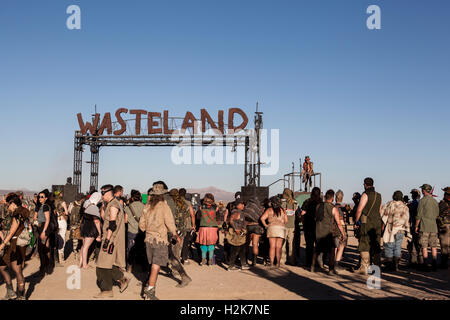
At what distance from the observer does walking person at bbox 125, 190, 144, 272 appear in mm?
10055

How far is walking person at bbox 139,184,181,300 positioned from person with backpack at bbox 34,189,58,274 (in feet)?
9.97

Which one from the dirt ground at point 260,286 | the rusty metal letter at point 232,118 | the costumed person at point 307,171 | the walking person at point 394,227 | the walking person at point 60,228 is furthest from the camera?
the rusty metal letter at point 232,118

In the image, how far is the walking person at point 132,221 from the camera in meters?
10.1

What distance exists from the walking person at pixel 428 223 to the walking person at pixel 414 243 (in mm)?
183

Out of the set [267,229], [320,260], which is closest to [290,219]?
[267,229]

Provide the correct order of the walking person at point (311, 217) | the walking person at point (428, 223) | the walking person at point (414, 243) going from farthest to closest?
the walking person at point (414, 243) → the walking person at point (311, 217) → the walking person at point (428, 223)

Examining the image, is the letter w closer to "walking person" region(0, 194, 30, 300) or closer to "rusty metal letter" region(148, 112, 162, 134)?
"rusty metal letter" region(148, 112, 162, 134)

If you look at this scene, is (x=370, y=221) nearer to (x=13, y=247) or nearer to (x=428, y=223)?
(x=428, y=223)

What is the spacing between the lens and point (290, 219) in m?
11.9

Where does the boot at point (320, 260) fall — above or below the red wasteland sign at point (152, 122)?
below

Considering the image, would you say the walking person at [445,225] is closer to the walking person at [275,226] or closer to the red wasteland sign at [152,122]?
the walking person at [275,226]

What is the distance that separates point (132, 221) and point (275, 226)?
11.1 ft
